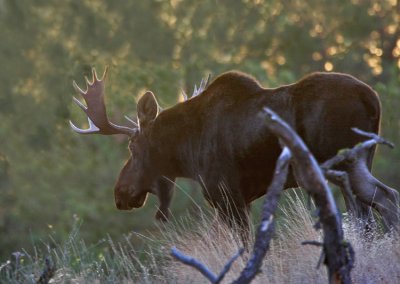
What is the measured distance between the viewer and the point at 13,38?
20.6 meters

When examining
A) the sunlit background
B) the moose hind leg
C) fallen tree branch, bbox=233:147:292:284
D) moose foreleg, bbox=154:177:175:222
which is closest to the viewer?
fallen tree branch, bbox=233:147:292:284

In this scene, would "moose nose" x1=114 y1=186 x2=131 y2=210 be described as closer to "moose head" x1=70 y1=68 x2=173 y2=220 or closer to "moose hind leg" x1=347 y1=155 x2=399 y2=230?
"moose head" x1=70 y1=68 x2=173 y2=220

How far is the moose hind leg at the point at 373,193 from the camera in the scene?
8.45 metres

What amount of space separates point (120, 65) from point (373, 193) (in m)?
11.3

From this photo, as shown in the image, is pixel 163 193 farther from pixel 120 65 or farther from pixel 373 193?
pixel 120 65

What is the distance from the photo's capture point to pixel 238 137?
30.6ft

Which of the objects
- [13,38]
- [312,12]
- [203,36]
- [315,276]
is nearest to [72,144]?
[13,38]

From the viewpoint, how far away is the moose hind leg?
27.7ft

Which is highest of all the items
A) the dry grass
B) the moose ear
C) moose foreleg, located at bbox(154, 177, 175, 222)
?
the moose ear

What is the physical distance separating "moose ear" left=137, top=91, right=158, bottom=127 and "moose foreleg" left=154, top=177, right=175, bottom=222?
22.8 inches

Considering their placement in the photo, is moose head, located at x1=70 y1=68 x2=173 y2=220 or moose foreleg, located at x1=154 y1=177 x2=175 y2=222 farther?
moose foreleg, located at x1=154 y1=177 x2=175 y2=222

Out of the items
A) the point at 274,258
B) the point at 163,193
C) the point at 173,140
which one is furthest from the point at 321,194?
the point at 163,193

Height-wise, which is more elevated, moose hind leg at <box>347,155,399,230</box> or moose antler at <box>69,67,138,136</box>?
moose antler at <box>69,67,138,136</box>

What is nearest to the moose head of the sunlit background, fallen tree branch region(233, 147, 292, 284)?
fallen tree branch region(233, 147, 292, 284)
